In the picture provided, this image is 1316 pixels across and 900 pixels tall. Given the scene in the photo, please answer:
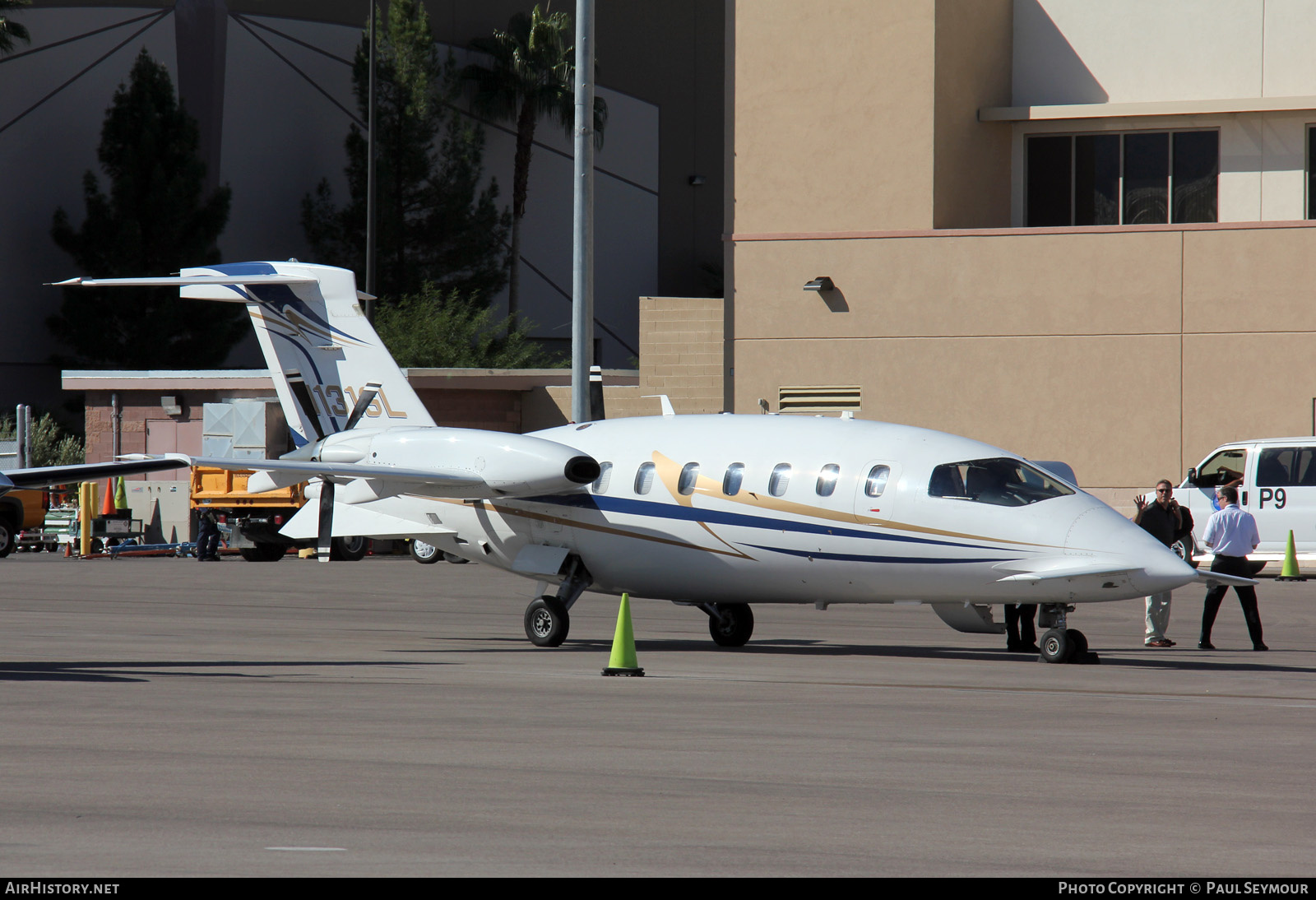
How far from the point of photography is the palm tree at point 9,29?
57.6 metres

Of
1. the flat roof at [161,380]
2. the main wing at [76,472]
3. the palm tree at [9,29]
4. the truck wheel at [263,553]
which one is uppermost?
the palm tree at [9,29]

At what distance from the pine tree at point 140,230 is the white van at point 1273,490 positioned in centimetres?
4042

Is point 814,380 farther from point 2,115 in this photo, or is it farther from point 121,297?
point 2,115

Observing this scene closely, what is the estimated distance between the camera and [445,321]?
57906 millimetres

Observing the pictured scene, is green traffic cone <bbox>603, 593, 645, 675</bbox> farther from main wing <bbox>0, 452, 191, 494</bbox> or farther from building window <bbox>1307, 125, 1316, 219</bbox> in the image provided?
building window <bbox>1307, 125, 1316, 219</bbox>

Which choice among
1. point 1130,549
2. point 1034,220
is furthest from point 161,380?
point 1130,549

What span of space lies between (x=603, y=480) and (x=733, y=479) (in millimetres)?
1717

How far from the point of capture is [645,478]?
739 inches

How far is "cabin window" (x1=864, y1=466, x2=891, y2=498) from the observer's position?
17250 mm

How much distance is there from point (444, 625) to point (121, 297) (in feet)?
137

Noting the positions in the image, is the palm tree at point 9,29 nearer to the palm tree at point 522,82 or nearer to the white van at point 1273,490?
the palm tree at point 522,82

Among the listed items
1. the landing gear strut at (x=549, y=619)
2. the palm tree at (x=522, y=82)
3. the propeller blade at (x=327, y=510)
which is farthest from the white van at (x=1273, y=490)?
the palm tree at (x=522, y=82)

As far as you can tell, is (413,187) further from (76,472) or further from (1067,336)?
(76,472)

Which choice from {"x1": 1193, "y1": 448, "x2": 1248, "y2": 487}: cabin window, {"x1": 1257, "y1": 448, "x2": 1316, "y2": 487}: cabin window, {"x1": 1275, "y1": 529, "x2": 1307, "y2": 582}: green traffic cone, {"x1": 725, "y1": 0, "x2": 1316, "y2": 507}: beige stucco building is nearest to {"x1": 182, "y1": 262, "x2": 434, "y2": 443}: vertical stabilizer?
{"x1": 1193, "y1": 448, "x2": 1248, "y2": 487}: cabin window
